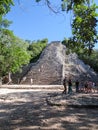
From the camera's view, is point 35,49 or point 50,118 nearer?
point 50,118

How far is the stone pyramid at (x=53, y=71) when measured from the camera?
42.3m

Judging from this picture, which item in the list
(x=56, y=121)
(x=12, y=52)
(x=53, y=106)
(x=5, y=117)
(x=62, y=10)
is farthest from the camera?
(x=12, y=52)

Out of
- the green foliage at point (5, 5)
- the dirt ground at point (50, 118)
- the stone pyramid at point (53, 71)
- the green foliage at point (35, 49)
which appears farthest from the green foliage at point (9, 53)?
the green foliage at point (5, 5)

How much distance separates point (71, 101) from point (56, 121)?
468 centimetres

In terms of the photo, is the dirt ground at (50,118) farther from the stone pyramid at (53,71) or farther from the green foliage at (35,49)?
the green foliage at (35,49)

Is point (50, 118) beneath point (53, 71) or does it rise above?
beneath

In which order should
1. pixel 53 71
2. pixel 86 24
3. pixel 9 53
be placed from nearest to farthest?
pixel 86 24
pixel 9 53
pixel 53 71

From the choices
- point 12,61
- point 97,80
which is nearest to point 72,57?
point 97,80

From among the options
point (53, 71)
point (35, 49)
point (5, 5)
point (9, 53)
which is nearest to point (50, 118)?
point (5, 5)

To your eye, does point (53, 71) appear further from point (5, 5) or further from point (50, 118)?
point (5, 5)

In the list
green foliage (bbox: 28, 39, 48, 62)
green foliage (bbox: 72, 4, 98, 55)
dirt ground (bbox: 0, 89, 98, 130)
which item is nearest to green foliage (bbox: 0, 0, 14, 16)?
green foliage (bbox: 72, 4, 98, 55)

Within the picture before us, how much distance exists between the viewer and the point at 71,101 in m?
16.7

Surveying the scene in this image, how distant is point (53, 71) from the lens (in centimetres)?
4344

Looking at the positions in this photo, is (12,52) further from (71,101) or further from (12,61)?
(71,101)
